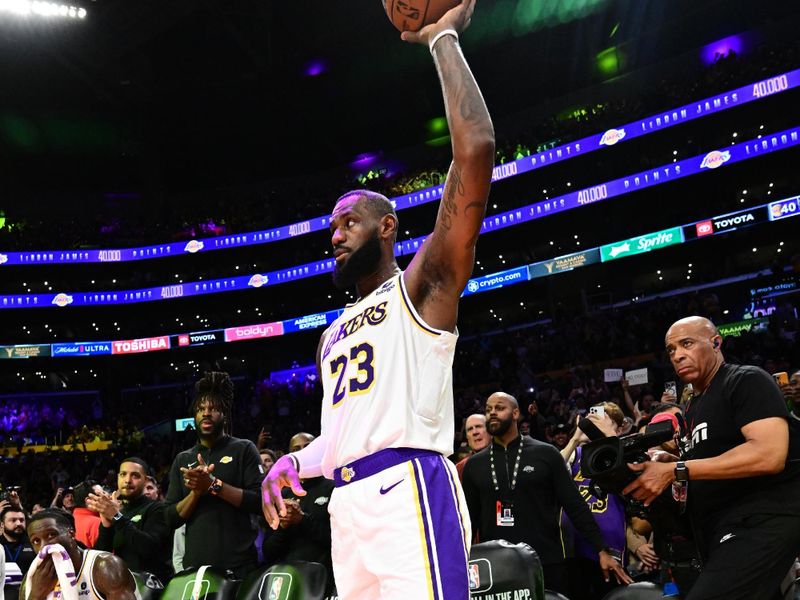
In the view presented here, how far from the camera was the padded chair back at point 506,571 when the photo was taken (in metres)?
4.59

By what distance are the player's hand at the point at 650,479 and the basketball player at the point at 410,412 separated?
4.13 feet

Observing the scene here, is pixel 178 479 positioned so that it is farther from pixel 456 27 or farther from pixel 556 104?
pixel 556 104

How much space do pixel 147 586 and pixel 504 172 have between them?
22.1 m

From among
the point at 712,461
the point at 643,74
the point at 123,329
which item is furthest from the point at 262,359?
the point at 712,461

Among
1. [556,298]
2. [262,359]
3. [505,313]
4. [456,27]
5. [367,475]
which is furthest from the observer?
[262,359]

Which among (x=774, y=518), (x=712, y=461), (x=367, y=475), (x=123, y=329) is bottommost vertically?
(x=774, y=518)

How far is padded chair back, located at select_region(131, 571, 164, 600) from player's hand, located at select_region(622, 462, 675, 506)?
3.45 meters

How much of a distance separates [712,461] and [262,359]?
97.3 ft

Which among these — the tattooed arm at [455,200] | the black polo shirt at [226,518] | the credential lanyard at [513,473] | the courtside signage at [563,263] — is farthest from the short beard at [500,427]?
the courtside signage at [563,263]

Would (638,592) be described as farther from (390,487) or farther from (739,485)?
(390,487)

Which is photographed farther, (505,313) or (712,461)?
(505,313)

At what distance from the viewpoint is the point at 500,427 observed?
5691 mm

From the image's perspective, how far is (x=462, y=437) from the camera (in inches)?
482

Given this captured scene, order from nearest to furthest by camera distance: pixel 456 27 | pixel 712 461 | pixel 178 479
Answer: pixel 456 27, pixel 712 461, pixel 178 479
